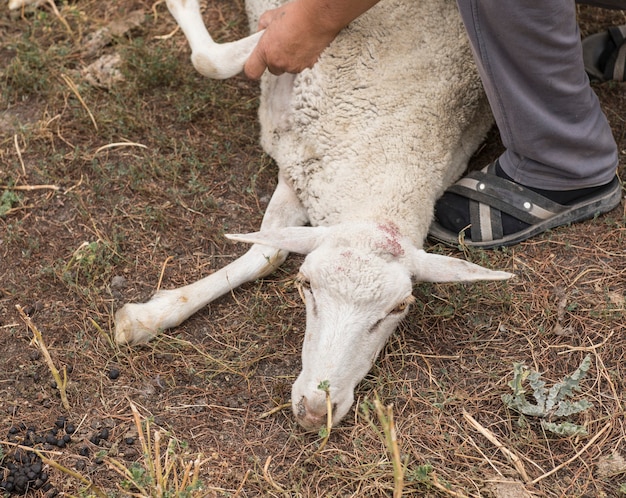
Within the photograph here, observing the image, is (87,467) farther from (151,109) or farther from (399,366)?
(151,109)

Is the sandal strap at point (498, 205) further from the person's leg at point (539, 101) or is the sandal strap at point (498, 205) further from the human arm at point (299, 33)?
the human arm at point (299, 33)

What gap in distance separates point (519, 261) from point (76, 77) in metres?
2.64

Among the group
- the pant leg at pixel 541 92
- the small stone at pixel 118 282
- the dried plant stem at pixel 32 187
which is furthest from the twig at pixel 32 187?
the pant leg at pixel 541 92

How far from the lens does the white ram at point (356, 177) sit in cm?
289

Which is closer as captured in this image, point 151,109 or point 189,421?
point 189,421

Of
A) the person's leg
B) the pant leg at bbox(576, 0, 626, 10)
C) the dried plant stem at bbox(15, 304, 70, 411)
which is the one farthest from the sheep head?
the pant leg at bbox(576, 0, 626, 10)

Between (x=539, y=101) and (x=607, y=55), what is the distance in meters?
1.35

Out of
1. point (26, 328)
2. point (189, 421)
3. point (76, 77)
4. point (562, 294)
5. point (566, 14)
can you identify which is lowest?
point (562, 294)

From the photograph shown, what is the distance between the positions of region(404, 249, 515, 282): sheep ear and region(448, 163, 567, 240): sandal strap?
0.64 meters

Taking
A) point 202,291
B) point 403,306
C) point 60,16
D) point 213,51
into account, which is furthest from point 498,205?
point 60,16

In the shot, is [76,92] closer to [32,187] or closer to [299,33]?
[32,187]

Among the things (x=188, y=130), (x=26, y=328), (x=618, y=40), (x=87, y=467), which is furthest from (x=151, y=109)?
(x=618, y=40)

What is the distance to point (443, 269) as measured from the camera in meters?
3.02

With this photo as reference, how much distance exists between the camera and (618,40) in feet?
14.3
